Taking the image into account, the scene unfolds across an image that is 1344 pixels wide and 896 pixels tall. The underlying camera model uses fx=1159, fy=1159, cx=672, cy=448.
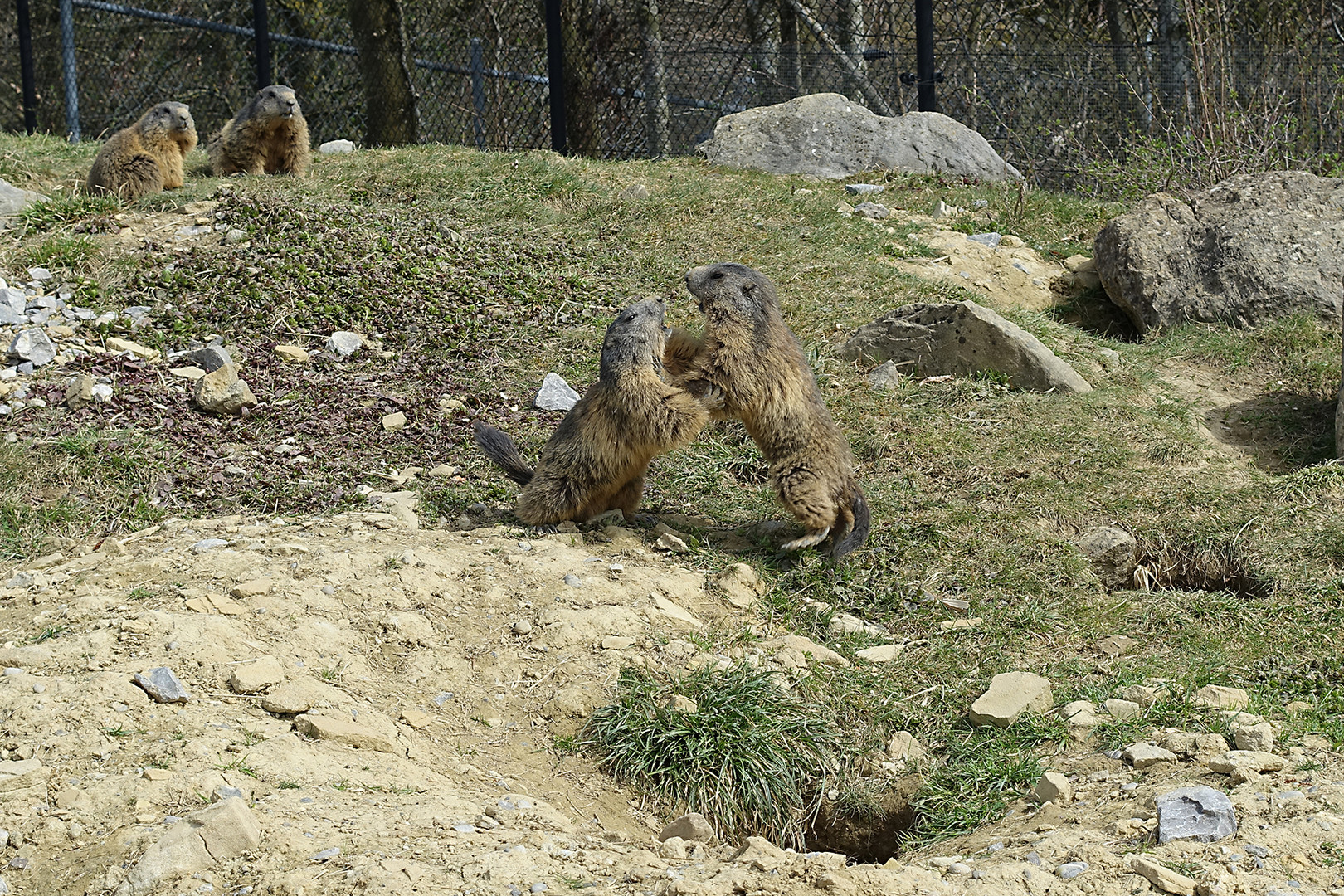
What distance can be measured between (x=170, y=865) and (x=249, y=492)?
299 cm

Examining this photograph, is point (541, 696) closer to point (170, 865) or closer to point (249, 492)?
point (170, 865)

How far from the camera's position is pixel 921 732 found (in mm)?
4664

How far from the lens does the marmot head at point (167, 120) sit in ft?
30.1

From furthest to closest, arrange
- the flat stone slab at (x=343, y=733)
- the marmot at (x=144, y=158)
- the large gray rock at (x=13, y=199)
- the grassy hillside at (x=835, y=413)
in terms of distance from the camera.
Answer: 1. the marmot at (x=144, y=158)
2. the large gray rock at (x=13, y=199)
3. the grassy hillside at (x=835, y=413)
4. the flat stone slab at (x=343, y=733)

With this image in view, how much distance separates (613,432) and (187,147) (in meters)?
6.21

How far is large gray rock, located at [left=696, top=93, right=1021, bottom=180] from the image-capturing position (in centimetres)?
1138

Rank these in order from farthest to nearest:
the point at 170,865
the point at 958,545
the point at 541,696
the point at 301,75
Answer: the point at 301,75
the point at 958,545
the point at 541,696
the point at 170,865

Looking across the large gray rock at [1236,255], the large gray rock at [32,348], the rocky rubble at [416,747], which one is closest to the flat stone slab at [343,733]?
the rocky rubble at [416,747]

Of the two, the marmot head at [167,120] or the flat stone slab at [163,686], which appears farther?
the marmot head at [167,120]

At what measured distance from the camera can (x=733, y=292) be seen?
5.62m

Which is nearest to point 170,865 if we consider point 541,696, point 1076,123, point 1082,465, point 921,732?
point 541,696

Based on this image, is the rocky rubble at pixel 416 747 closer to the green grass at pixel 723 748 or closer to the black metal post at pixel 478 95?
the green grass at pixel 723 748

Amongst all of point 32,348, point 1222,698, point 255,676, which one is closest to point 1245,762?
point 1222,698

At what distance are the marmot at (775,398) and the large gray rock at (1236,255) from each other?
164 inches
